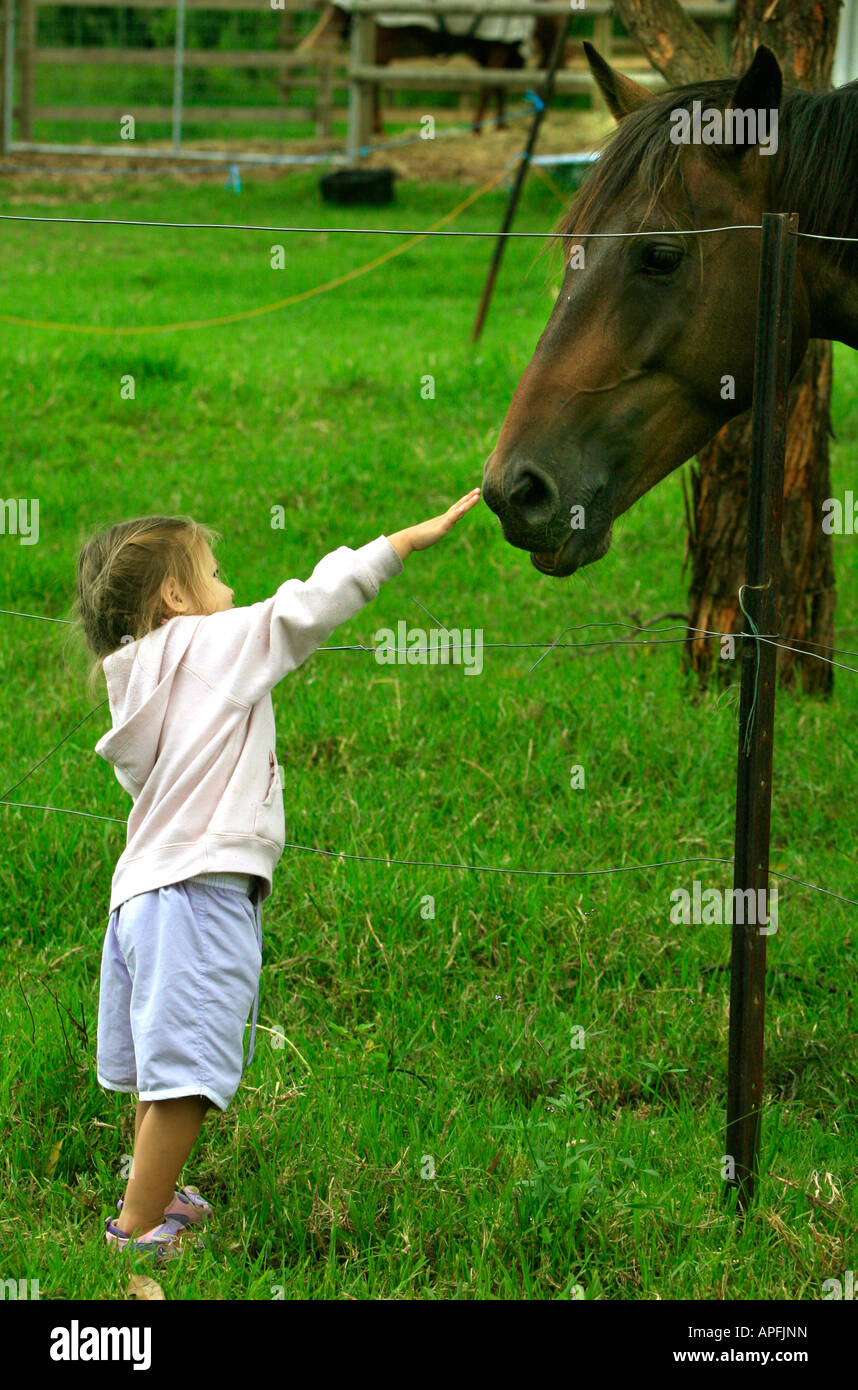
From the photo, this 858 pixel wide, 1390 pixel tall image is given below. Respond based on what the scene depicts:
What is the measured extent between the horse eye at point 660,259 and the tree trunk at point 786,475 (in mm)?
2148

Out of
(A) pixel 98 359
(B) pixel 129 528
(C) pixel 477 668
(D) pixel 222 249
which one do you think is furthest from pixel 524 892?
(D) pixel 222 249

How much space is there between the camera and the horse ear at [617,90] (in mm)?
3309

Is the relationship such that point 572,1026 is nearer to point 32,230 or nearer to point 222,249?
point 222,249

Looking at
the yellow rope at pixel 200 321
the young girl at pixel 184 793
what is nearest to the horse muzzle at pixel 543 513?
the young girl at pixel 184 793

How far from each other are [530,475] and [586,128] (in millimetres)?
15604

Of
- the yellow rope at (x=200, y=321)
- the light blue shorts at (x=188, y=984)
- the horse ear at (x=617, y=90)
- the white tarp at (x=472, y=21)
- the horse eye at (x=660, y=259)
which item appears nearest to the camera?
the light blue shorts at (x=188, y=984)

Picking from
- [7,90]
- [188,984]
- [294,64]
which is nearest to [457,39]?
[294,64]

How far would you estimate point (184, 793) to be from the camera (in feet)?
8.32

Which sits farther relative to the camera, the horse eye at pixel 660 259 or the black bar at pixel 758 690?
the horse eye at pixel 660 259

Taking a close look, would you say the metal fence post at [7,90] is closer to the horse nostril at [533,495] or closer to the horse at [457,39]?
the horse at [457,39]

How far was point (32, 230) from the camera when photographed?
14031 millimetres

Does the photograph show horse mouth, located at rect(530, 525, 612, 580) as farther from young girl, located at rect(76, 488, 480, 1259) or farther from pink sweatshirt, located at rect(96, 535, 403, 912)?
pink sweatshirt, located at rect(96, 535, 403, 912)

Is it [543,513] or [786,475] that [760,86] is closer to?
Result: [543,513]

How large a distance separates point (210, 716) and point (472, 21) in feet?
49.3
